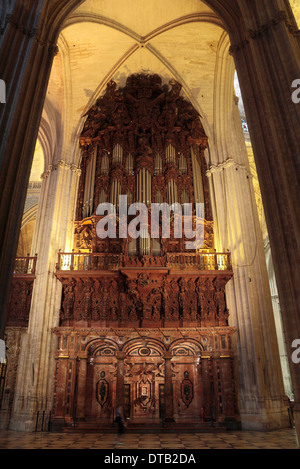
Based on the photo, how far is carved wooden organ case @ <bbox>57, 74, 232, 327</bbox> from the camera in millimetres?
10844

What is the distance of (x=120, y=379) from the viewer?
10.3 metres

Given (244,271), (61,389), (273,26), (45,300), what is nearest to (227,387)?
(244,271)

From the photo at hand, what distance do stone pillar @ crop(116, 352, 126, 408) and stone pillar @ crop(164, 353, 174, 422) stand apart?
1.28 metres

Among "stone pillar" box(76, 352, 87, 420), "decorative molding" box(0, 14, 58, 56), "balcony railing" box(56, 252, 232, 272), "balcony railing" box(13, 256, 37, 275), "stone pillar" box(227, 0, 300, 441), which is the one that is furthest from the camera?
"balcony railing" box(13, 256, 37, 275)

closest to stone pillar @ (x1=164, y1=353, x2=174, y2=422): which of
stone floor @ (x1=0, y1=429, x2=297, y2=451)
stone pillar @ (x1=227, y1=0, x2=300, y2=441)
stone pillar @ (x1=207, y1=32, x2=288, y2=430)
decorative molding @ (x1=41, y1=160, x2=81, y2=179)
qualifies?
stone floor @ (x1=0, y1=429, x2=297, y2=451)

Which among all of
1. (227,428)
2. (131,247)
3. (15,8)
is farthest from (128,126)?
(227,428)

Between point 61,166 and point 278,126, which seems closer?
point 278,126

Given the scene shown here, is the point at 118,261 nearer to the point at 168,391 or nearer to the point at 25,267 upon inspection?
the point at 25,267

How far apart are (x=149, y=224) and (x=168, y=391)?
17.0ft

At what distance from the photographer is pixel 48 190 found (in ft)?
42.3

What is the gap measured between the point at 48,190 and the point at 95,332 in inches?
219

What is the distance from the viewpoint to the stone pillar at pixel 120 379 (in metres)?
10.0

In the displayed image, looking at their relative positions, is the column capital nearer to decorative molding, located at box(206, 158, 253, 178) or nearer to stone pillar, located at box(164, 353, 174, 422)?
stone pillar, located at box(164, 353, 174, 422)

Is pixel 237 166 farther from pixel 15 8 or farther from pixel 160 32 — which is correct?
pixel 15 8
